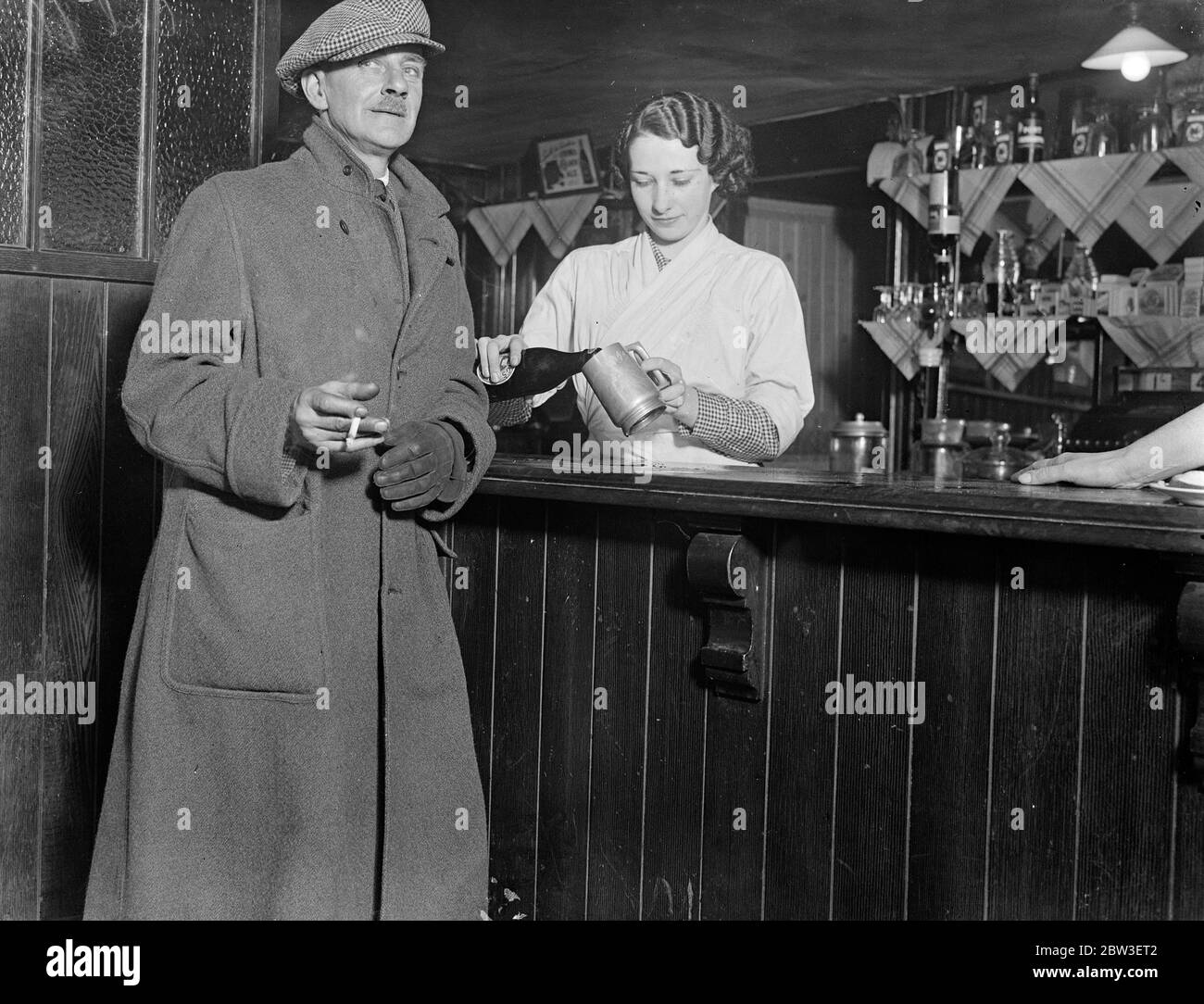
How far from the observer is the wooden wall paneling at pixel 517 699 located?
2.27 meters

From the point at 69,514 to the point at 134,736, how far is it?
705 millimetres

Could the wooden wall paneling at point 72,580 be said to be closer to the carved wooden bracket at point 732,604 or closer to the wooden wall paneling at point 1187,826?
the carved wooden bracket at point 732,604

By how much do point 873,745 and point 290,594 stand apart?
863 mm

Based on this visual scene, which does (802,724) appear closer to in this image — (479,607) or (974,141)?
(479,607)

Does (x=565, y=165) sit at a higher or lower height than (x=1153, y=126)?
lower

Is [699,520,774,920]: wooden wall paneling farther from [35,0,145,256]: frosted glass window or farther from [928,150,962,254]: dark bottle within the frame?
[928,150,962,254]: dark bottle

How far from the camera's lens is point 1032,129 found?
3834 millimetres

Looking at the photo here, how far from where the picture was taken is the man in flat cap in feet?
5.85

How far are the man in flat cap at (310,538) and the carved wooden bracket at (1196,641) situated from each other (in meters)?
1.01

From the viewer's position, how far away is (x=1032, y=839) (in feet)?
5.41

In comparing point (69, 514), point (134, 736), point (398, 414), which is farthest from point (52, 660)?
point (398, 414)

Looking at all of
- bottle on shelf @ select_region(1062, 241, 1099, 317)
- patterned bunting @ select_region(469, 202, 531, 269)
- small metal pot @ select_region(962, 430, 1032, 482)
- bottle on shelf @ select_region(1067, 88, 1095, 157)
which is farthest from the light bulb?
patterned bunting @ select_region(469, 202, 531, 269)

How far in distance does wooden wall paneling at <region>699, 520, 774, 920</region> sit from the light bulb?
2.52m

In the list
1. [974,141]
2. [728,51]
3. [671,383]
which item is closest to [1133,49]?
[974,141]
